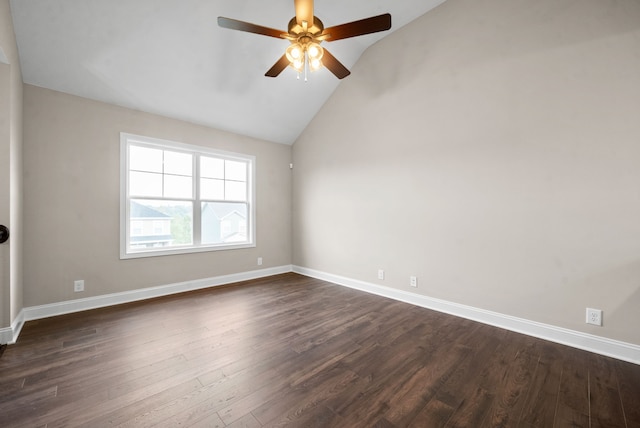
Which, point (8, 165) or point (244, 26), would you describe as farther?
point (8, 165)

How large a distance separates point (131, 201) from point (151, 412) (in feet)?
9.53

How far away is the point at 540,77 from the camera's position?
258 centimetres

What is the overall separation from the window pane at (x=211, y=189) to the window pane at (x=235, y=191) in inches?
3.4

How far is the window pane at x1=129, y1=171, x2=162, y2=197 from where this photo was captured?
3643 mm

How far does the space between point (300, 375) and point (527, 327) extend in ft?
7.59

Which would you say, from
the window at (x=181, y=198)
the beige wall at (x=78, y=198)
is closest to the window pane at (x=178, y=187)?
the window at (x=181, y=198)

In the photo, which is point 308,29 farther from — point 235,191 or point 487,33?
point 235,191

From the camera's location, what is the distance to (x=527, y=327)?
2645 mm

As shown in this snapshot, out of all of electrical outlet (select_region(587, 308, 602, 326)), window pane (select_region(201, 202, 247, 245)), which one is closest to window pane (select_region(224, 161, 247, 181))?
window pane (select_region(201, 202, 247, 245))

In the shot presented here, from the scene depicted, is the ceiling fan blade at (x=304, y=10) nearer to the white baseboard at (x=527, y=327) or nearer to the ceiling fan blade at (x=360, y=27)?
the ceiling fan blade at (x=360, y=27)

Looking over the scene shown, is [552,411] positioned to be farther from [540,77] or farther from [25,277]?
[25,277]

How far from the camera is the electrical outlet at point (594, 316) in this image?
2.31 m

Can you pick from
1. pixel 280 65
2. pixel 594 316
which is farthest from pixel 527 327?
pixel 280 65

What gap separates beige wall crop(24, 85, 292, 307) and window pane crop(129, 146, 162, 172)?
208 mm
